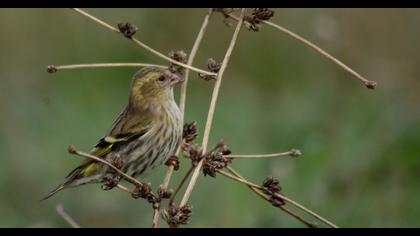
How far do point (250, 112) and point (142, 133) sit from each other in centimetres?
372

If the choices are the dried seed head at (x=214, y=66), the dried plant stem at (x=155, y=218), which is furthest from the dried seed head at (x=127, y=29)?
the dried plant stem at (x=155, y=218)

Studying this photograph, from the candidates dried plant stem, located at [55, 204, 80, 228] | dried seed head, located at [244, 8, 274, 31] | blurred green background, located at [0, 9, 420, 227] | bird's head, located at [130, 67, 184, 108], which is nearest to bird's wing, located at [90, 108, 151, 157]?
bird's head, located at [130, 67, 184, 108]

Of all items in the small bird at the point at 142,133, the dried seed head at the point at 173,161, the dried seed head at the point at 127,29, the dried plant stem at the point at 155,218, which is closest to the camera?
the dried plant stem at the point at 155,218

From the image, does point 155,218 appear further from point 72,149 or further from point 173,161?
point 173,161

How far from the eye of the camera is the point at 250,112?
10.2 metres

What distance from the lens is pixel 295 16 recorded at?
1134cm

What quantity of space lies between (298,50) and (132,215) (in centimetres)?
327

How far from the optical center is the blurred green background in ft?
25.6

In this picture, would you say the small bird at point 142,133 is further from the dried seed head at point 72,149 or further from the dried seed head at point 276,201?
the dried seed head at point 72,149

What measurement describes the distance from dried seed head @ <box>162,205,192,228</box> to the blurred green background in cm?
273

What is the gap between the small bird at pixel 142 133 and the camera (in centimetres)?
638

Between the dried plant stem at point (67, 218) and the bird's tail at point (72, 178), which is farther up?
the bird's tail at point (72, 178)

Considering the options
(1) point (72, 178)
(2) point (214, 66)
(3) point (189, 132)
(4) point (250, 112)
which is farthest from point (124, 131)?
(4) point (250, 112)

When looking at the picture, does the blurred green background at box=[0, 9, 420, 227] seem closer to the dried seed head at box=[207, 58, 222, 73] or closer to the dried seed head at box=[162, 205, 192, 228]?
the dried seed head at box=[207, 58, 222, 73]
